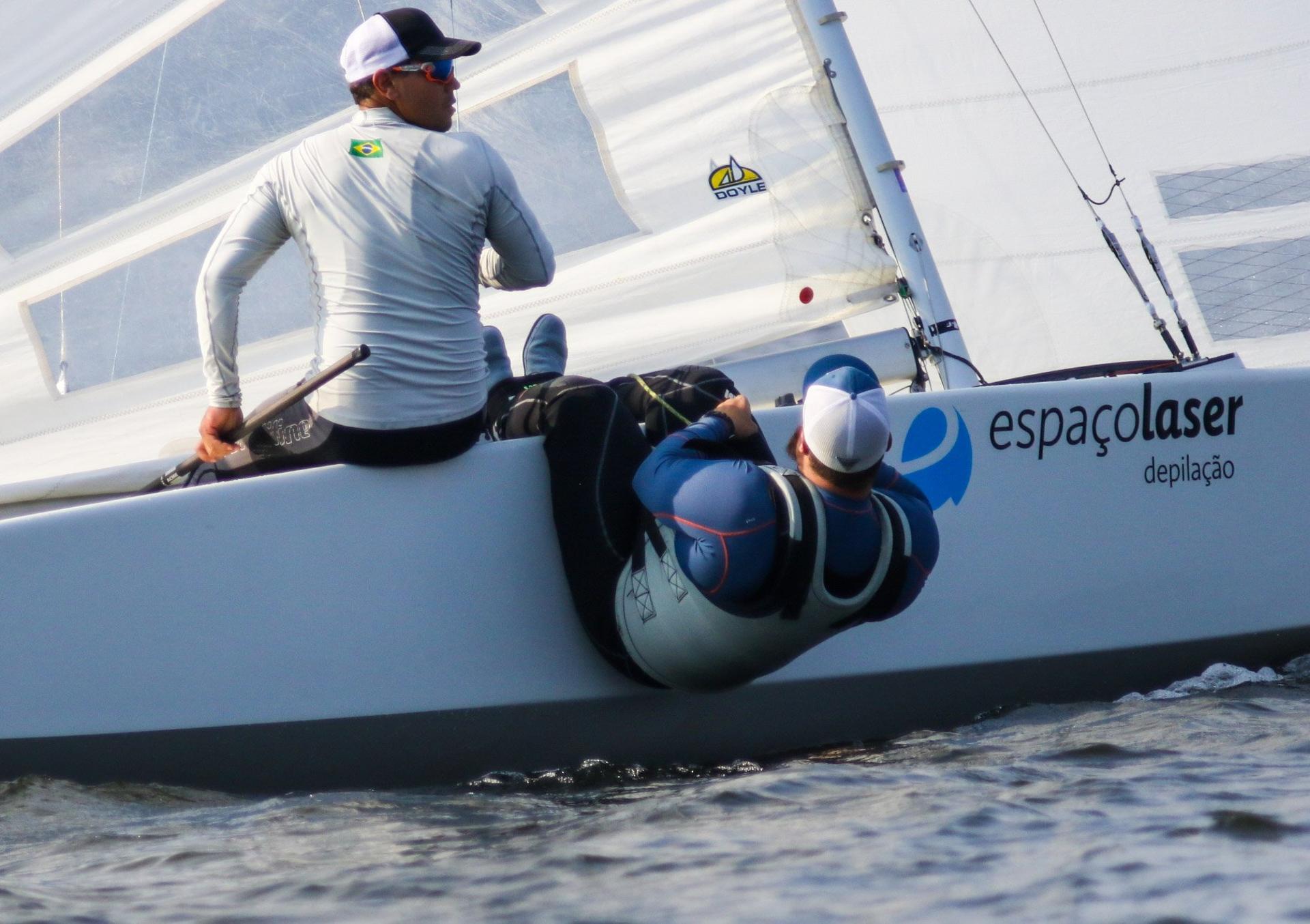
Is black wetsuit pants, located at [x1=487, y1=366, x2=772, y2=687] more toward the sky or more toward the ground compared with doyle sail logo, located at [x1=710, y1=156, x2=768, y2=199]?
more toward the ground

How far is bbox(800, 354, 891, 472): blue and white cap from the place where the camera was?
6.35ft

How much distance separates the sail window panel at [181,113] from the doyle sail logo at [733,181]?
59 cm

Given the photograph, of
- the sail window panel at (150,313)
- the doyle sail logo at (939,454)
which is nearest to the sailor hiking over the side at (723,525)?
the doyle sail logo at (939,454)

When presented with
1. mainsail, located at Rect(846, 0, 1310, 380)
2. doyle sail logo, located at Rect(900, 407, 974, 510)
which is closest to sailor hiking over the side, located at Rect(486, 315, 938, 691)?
doyle sail logo, located at Rect(900, 407, 974, 510)

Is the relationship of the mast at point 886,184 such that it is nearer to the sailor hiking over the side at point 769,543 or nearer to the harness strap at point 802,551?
the sailor hiking over the side at point 769,543

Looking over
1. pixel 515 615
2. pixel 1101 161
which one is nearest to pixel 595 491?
pixel 515 615

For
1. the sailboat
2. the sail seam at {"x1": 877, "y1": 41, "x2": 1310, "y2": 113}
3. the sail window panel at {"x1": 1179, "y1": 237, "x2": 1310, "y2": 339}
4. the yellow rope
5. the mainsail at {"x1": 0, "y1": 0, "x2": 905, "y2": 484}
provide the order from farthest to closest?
the sail seam at {"x1": 877, "y1": 41, "x2": 1310, "y2": 113}
the sail window panel at {"x1": 1179, "y1": 237, "x2": 1310, "y2": 339}
the mainsail at {"x1": 0, "y1": 0, "x2": 905, "y2": 484}
the yellow rope
the sailboat

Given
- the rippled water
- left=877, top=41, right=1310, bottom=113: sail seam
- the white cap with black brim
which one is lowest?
the rippled water

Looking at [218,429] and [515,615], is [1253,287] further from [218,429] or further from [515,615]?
[218,429]

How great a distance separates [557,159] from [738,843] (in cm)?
231

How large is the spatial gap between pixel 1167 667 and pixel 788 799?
1.15m

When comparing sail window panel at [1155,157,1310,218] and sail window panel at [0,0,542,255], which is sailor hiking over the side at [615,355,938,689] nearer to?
sail window panel at [0,0,542,255]

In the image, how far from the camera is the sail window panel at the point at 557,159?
357 centimetres

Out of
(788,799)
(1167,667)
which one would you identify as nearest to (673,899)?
(788,799)
